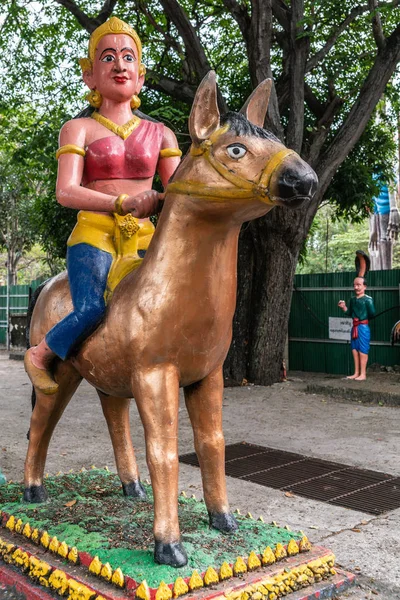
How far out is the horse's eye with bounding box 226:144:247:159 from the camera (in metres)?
2.61

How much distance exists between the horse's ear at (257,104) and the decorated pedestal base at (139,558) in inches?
78.0

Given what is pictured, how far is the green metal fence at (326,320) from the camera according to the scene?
37.4ft

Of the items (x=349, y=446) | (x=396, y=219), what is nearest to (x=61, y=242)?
(x=349, y=446)

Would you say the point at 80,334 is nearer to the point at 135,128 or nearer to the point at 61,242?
the point at 135,128

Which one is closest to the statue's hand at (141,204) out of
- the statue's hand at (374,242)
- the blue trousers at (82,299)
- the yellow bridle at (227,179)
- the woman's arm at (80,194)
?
the woman's arm at (80,194)

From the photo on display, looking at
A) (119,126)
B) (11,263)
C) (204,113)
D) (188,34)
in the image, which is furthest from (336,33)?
(11,263)

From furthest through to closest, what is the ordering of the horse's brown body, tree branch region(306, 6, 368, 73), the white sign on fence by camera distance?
1. the white sign on fence
2. tree branch region(306, 6, 368, 73)
3. the horse's brown body

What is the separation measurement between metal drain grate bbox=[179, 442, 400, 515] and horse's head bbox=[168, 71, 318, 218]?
2769mm

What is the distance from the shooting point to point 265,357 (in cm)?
1049

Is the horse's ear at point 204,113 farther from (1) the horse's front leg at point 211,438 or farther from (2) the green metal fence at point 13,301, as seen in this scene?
(2) the green metal fence at point 13,301

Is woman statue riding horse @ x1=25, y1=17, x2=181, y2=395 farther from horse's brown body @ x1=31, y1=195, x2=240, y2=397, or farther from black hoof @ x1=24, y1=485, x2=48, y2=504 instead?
black hoof @ x1=24, y1=485, x2=48, y2=504

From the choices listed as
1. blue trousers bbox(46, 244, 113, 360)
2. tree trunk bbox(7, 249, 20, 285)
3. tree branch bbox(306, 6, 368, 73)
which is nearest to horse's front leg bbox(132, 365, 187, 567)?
blue trousers bbox(46, 244, 113, 360)

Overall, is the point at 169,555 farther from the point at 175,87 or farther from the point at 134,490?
the point at 175,87

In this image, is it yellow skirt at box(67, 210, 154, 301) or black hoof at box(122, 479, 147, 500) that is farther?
black hoof at box(122, 479, 147, 500)
